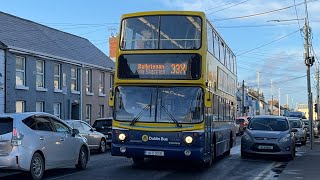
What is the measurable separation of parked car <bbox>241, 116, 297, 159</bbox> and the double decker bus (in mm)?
4427

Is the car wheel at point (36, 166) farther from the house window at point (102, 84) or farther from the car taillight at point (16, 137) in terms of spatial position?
the house window at point (102, 84)

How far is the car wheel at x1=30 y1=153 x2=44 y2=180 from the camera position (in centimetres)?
1101

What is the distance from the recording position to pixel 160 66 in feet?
42.5

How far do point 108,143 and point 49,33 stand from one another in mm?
13209

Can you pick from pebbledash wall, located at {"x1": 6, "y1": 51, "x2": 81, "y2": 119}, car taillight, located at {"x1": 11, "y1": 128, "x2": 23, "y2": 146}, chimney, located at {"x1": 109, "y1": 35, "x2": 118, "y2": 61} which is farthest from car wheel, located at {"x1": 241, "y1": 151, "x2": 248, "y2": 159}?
chimney, located at {"x1": 109, "y1": 35, "x2": 118, "y2": 61}

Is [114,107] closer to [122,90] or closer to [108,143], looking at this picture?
[122,90]

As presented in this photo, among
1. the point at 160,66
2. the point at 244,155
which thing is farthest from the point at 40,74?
the point at 160,66

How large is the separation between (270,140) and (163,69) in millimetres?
6338

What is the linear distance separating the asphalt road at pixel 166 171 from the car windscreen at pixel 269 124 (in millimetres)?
1787

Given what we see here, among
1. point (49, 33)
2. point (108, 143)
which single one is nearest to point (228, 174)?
point (108, 143)

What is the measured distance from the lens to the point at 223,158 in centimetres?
1800

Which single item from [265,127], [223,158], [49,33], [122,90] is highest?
[49,33]

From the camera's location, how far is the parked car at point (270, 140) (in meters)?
17.2

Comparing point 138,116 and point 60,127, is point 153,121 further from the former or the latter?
point 60,127
